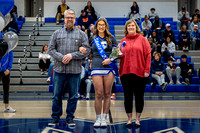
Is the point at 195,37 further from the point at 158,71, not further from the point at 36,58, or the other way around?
the point at 36,58

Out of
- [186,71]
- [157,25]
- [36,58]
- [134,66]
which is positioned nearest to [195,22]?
[157,25]

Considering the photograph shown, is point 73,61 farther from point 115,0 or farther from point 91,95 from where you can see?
point 115,0

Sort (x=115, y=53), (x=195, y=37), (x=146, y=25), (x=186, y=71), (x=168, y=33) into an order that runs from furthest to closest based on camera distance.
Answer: (x=146, y=25) < (x=195, y=37) < (x=168, y=33) < (x=186, y=71) < (x=115, y=53)

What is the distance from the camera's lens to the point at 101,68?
4.96 m

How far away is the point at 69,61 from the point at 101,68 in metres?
0.52

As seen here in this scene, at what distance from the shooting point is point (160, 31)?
13.9 metres

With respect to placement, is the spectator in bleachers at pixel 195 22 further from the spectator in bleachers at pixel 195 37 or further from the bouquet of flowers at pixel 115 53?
the bouquet of flowers at pixel 115 53

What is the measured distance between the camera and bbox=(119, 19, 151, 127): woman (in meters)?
5.01

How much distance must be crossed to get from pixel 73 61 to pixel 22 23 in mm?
10911

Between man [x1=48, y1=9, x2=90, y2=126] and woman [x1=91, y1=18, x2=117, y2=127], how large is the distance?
211 millimetres

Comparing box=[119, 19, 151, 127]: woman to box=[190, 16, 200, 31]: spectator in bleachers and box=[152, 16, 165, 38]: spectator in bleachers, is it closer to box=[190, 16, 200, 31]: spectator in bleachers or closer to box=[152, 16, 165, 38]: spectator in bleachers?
box=[152, 16, 165, 38]: spectator in bleachers

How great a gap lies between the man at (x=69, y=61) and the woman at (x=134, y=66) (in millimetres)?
649

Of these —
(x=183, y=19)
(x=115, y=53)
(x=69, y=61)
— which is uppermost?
(x=183, y=19)

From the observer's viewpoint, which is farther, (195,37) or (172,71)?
(195,37)
